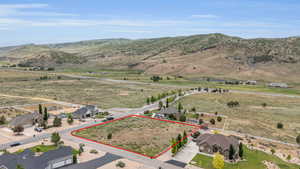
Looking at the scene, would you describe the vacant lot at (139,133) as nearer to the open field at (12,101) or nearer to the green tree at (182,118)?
the green tree at (182,118)

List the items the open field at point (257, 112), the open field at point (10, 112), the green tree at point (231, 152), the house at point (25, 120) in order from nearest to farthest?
the green tree at point (231, 152), the house at point (25, 120), the open field at point (257, 112), the open field at point (10, 112)

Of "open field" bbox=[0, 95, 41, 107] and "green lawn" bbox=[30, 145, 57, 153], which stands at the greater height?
"open field" bbox=[0, 95, 41, 107]

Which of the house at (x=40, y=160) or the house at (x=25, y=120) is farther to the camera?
the house at (x=25, y=120)

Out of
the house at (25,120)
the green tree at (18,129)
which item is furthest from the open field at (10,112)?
the green tree at (18,129)

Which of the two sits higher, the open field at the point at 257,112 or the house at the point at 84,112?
the house at the point at 84,112

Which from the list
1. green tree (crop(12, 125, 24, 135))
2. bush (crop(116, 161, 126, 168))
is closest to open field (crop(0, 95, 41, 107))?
green tree (crop(12, 125, 24, 135))

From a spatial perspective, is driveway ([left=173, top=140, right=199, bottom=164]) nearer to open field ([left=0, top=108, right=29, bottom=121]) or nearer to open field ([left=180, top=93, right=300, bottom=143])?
open field ([left=180, top=93, right=300, bottom=143])

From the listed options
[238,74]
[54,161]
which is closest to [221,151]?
[54,161]
